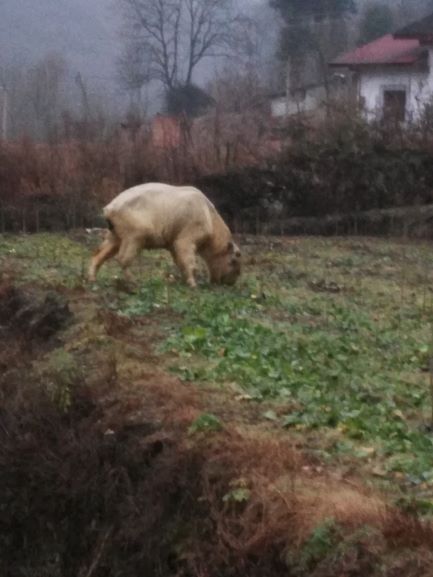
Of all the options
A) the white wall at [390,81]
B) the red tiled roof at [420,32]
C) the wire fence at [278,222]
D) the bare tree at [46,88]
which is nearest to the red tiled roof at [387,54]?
the white wall at [390,81]

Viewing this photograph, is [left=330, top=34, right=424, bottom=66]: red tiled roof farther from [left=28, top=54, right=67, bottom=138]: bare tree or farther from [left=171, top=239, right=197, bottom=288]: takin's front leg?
[left=171, top=239, right=197, bottom=288]: takin's front leg

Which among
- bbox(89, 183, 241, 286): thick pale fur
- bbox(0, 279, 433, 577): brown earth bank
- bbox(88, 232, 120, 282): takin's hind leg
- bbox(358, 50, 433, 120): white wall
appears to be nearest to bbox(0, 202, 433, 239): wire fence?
bbox(88, 232, 120, 282): takin's hind leg

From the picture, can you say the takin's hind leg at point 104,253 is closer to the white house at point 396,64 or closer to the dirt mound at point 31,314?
the dirt mound at point 31,314

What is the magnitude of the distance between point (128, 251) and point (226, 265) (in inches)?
51.7

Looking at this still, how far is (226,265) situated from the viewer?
1684 centimetres

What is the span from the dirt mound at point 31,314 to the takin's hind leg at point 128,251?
4.01ft

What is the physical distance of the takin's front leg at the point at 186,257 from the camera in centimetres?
1641

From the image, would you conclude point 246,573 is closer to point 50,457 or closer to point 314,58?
point 50,457

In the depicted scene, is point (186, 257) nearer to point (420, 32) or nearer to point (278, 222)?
point (278, 222)

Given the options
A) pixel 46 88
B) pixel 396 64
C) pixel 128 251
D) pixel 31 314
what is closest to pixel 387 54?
pixel 396 64

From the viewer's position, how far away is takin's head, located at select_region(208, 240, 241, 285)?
16828mm

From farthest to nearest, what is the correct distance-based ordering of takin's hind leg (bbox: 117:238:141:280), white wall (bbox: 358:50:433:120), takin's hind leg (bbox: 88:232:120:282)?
white wall (bbox: 358:50:433:120), takin's hind leg (bbox: 88:232:120:282), takin's hind leg (bbox: 117:238:141:280)

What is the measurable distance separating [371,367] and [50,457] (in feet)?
9.26

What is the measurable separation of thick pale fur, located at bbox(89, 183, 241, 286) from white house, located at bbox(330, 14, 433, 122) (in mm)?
17283
